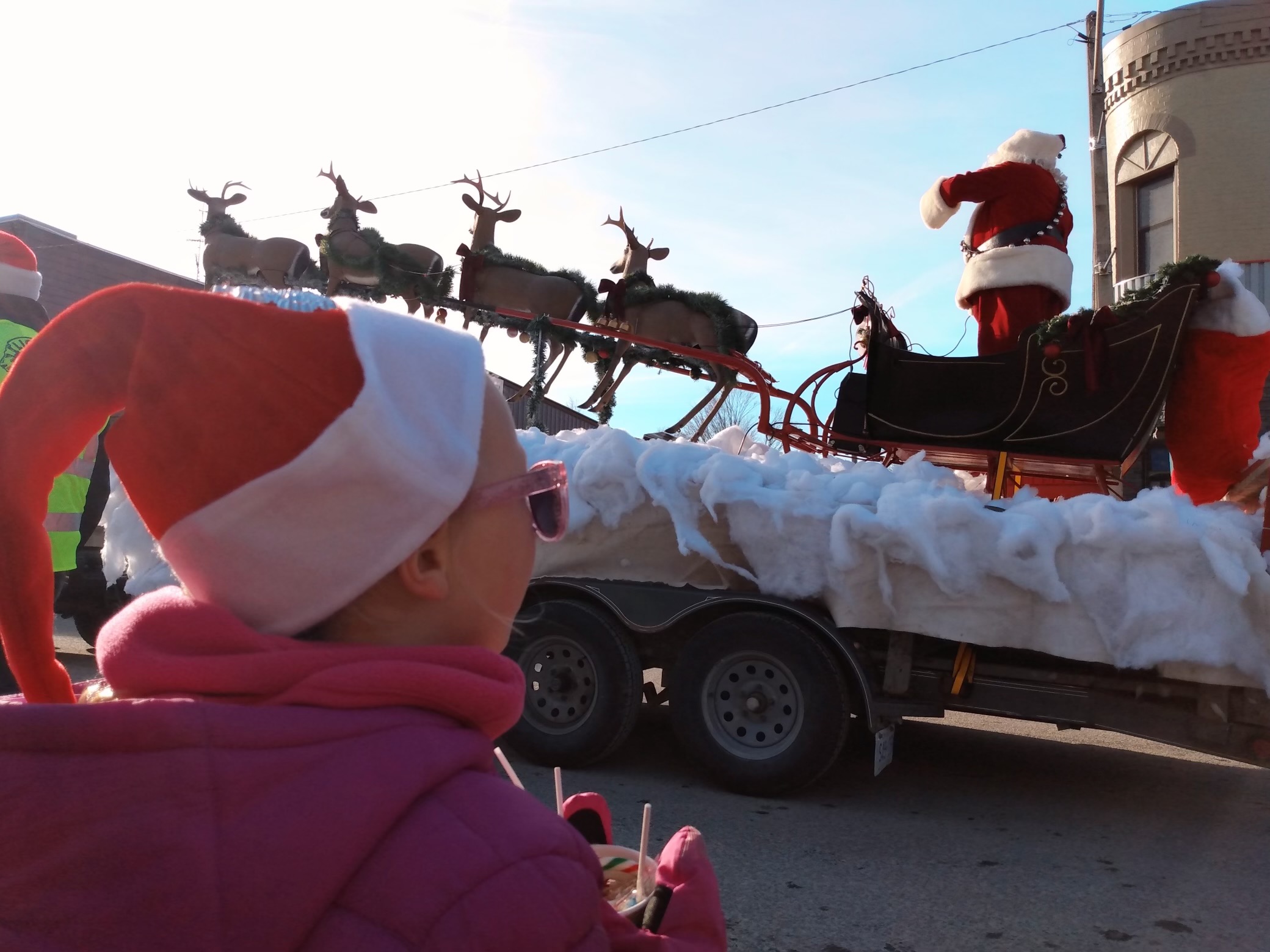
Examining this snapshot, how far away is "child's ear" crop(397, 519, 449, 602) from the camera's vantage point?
1035mm

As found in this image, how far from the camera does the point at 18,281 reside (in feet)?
13.0

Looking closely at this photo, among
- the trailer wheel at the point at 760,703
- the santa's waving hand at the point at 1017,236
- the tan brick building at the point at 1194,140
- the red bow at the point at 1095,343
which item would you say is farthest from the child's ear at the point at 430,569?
the tan brick building at the point at 1194,140

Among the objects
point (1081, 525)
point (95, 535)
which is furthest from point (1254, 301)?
point (95, 535)

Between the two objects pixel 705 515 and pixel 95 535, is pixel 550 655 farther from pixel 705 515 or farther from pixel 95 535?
pixel 95 535

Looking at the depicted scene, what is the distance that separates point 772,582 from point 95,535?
198 inches

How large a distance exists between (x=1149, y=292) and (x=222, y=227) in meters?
7.05

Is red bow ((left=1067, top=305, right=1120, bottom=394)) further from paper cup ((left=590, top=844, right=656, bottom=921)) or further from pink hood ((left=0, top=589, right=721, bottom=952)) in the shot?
pink hood ((left=0, top=589, right=721, bottom=952))

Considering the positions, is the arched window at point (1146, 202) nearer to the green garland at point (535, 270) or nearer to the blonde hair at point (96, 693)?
the green garland at point (535, 270)

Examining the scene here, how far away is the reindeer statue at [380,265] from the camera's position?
7.33 m

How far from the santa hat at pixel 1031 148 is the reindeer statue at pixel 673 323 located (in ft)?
6.71

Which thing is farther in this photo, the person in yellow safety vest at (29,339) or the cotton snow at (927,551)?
the cotton snow at (927,551)

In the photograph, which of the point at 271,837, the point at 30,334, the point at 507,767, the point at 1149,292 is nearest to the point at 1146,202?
the point at 1149,292

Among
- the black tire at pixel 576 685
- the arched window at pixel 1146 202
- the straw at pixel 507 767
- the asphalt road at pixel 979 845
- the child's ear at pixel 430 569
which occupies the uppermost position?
the arched window at pixel 1146 202

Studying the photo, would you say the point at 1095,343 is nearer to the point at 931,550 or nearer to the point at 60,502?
the point at 931,550
